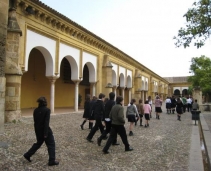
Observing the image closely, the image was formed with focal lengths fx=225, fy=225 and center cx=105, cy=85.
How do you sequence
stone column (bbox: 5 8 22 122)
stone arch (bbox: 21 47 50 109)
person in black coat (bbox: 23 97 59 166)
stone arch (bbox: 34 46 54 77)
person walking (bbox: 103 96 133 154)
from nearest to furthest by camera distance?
person in black coat (bbox: 23 97 59 166) < person walking (bbox: 103 96 133 154) < stone column (bbox: 5 8 22 122) < stone arch (bbox: 34 46 54 77) < stone arch (bbox: 21 47 50 109)

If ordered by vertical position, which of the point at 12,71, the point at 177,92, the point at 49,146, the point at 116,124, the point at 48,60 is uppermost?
the point at 48,60

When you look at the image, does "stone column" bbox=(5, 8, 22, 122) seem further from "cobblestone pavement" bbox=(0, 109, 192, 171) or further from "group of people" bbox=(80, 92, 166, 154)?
"group of people" bbox=(80, 92, 166, 154)

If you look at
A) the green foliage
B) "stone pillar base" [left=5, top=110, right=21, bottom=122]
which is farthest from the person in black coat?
the green foliage

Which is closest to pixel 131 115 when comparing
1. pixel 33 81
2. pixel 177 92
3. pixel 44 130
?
pixel 44 130

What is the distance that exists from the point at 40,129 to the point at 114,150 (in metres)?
2.37

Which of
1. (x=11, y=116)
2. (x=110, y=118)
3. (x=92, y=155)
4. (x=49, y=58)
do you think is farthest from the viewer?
(x=49, y=58)

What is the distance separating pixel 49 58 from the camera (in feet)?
45.2

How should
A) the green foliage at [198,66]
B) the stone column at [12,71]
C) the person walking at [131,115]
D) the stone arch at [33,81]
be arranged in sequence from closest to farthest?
1. the person walking at [131,115]
2. the stone column at [12,71]
3. the stone arch at [33,81]
4. the green foliage at [198,66]

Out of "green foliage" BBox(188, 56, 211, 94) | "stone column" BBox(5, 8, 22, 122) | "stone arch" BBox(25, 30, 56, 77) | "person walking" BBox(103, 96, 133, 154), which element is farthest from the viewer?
"green foliage" BBox(188, 56, 211, 94)

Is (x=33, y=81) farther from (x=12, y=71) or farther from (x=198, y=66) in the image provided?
(x=198, y=66)

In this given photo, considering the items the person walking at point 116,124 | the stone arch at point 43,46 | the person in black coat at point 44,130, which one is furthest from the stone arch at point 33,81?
the person in black coat at point 44,130

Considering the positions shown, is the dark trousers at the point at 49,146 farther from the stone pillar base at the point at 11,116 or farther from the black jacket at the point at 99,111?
the stone pillar base at the point at 11,116

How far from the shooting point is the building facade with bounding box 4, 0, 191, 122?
10.2m

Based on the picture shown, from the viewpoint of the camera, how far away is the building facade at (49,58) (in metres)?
10.2
